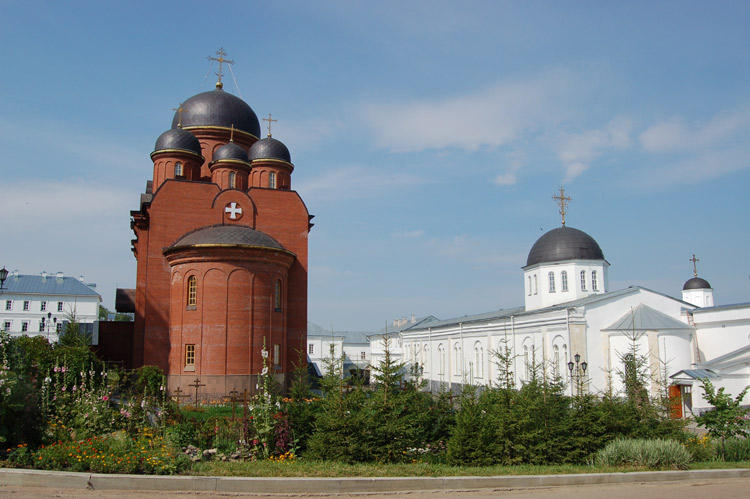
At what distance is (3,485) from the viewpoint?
8930mm

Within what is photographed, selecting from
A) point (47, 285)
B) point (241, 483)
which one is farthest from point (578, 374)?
point (47, 285)

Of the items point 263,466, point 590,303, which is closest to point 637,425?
point 263,466

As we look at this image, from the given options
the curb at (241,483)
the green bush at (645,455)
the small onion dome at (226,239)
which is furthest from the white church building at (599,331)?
the curb at (241,483)

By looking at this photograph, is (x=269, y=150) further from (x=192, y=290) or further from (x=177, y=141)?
(x=192, y=290)

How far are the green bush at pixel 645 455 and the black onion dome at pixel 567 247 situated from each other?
23.8 metres

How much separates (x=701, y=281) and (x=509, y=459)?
43.5 meters

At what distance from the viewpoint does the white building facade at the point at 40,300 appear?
5928cm

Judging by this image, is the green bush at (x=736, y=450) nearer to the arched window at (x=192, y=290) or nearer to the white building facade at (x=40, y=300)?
the arched window at (x=192, y=290)

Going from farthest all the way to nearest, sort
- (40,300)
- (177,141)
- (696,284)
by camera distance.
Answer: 1. (40,300)
2. (696,284)
3. (177,141)

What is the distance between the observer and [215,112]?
3328 cm

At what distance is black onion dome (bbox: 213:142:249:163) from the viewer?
97.0 feet

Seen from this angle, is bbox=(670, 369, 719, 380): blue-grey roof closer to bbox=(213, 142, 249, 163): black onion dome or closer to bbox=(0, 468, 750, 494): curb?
bbox=(0, 468, 750, 494): curb

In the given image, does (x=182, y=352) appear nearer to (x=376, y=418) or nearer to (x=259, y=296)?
(x=259, y=296)

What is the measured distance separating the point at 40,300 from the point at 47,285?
1963 millimetres
